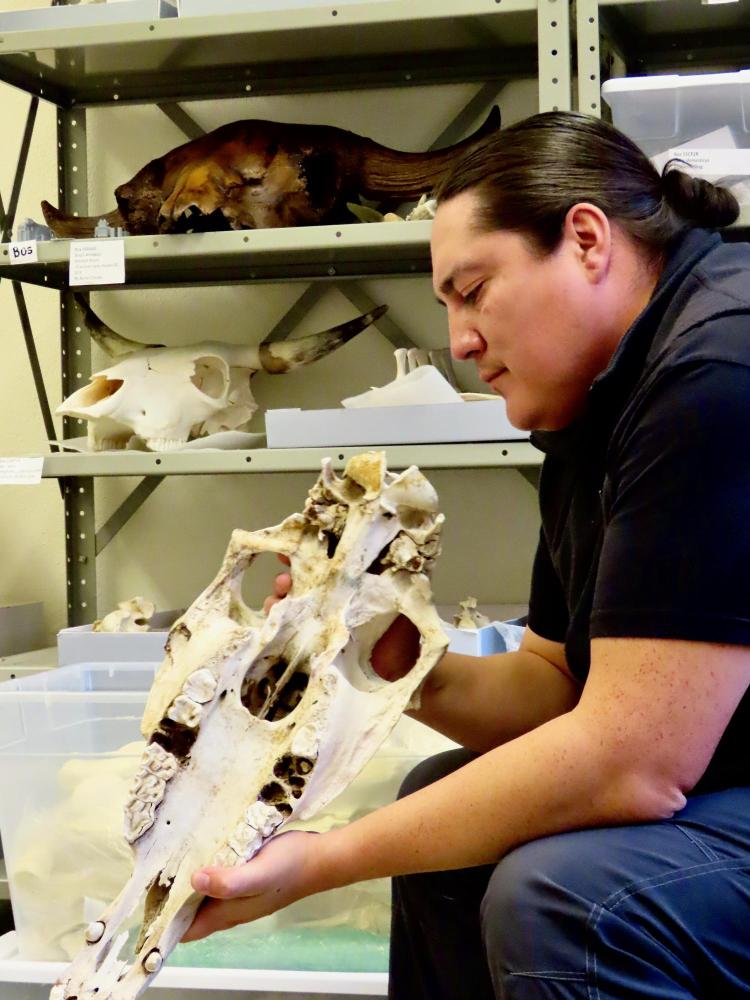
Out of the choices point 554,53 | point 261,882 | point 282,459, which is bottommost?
point 261,882

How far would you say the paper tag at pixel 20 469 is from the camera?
6.35ft

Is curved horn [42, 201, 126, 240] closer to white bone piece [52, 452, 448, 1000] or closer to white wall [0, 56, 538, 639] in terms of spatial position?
white wall [0, 56, 538, 639]

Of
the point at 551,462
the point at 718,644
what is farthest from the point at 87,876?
the point at 718,644

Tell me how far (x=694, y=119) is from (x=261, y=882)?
131 centimetres

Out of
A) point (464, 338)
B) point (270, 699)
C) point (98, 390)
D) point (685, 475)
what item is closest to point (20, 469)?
point (98, 390)

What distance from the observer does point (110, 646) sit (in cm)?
196

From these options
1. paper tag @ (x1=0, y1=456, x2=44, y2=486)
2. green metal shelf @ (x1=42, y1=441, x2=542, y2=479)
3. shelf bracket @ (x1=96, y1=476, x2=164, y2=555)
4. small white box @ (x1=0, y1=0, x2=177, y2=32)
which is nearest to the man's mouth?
green metal shelf @ (x1=42, y1=441, x2=542, y2=479)

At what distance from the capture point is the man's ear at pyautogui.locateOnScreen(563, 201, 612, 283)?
3.36ft

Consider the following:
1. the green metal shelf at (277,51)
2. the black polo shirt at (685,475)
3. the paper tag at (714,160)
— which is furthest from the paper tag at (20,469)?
the black polo shirt at (685,475)

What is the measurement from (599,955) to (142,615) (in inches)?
54.2

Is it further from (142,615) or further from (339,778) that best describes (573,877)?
(142,615)

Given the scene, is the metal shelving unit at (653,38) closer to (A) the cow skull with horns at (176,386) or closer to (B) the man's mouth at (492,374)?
(A) the cow skull with horns at (176,386)

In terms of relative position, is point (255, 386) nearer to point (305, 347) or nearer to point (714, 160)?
point (305, 347)

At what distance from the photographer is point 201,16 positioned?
6.28 feet
